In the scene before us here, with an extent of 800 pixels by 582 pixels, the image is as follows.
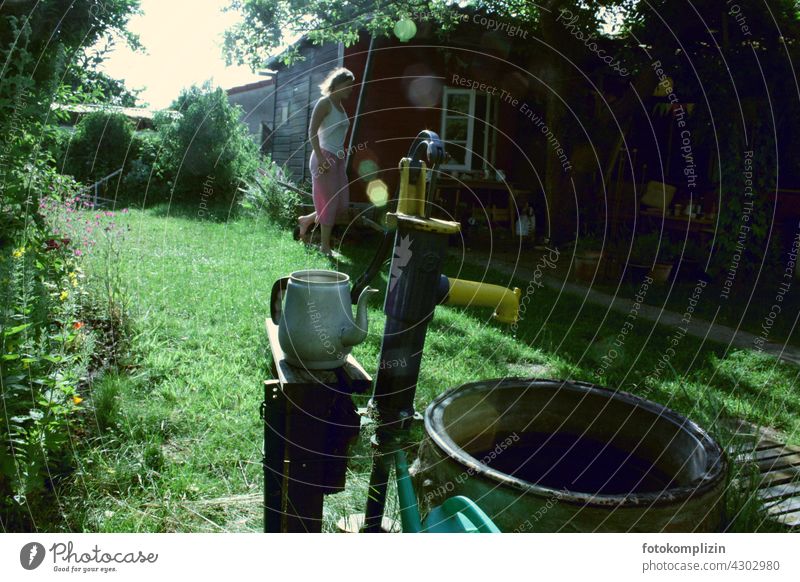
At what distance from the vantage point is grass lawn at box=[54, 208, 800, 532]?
1.89 meters

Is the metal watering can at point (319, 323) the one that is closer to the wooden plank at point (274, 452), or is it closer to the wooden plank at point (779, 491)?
the wooden plank at point (274, 452)

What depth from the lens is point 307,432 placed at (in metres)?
1.32

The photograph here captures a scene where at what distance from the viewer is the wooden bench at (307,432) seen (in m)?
1.30

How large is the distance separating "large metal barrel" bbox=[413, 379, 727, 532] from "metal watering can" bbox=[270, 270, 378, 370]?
13.1 inches

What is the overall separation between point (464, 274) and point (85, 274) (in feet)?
7.86

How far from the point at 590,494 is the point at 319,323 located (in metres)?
0.67

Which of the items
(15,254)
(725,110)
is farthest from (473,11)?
(15,254)

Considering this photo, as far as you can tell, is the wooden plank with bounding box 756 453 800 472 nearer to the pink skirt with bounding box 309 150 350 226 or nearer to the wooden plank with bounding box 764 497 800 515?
the wooden plank with bounding box 764 497 800 515

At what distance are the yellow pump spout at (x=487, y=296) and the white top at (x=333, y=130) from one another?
123 centimetres

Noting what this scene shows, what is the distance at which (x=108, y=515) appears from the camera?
5.76 feet

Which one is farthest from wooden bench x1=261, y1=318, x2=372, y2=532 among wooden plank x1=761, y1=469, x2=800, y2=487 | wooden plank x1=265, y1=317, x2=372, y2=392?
wooden plank x1=761, y1=469, x2=800, y2=487
